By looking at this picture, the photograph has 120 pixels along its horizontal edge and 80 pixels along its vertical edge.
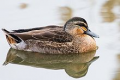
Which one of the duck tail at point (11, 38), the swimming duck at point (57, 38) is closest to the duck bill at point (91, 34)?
the swimming duck at point (57, 38)

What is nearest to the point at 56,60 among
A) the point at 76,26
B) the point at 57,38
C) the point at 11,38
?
the point at 57,38

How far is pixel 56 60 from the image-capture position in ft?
33.5

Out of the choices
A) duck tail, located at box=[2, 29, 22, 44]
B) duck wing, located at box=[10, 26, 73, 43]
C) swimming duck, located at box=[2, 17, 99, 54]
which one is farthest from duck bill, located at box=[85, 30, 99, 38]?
duck tail, located at box=[2, 29, 22, 44]

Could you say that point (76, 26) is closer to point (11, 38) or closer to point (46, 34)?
point (46, 34)

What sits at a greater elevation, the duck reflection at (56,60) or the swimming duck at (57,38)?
the swimming duck at (57,38)

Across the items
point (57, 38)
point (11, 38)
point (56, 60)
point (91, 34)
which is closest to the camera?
point (56, 60)

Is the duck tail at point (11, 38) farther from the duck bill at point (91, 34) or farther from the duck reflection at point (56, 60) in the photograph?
the duck bill at point (91, 34)

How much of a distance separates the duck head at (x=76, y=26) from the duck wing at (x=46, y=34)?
103 millimetres

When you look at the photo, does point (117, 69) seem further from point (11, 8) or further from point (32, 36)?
point (11, 8)

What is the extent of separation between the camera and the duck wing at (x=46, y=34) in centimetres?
1044

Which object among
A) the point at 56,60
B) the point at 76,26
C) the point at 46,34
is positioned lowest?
the point at 56,60

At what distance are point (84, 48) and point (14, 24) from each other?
168 cm

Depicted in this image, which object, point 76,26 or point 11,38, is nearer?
point 76,26

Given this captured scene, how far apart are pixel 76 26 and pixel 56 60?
777 mm
